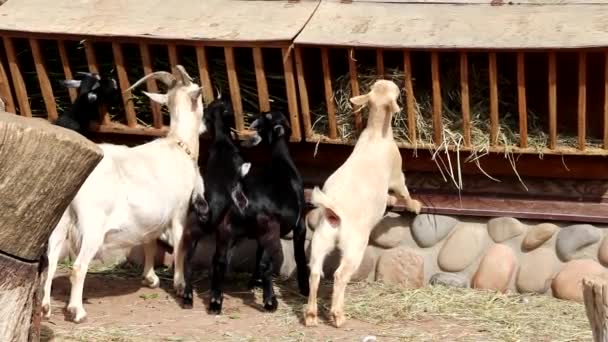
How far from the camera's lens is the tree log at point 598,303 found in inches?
156

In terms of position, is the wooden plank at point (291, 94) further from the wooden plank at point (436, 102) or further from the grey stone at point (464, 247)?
the grey stone at point (464, 247)

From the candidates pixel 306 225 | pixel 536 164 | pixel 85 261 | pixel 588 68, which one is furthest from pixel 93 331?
pixel 588 68

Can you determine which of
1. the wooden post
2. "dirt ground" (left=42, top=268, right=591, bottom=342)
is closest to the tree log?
the wooden post

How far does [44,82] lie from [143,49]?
0.82 m

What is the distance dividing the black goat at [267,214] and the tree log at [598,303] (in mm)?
3120

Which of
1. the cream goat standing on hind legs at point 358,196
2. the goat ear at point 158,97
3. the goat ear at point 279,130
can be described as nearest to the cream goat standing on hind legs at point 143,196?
the goat ear at point 158,97

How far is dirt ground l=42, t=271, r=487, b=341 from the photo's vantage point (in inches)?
256

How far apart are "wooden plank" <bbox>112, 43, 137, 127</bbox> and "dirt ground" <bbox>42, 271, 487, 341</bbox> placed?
1.19 m

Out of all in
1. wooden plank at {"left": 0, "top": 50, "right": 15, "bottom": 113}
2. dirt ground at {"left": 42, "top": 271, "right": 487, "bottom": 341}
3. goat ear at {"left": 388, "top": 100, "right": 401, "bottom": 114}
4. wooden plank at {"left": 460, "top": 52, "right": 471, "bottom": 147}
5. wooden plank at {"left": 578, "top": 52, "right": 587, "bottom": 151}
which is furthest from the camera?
wooden plank at {"left": 0, "top": 50, "right": 15, "bottom": 113}

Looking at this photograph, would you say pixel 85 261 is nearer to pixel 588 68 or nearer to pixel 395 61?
pixel 395 61

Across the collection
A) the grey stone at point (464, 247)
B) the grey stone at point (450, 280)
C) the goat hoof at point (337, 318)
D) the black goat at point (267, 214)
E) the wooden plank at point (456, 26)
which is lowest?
the grey stone at point (450, 280)

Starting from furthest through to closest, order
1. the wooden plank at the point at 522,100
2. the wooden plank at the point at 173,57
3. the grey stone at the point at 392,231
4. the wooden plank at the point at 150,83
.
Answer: the grey stone at the point at 392,231, the wooden plank at the point at 150,83, the wooden plank at the point at 173,57, the wooden plank at the point at 522,100

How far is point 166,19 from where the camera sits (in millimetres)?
7691

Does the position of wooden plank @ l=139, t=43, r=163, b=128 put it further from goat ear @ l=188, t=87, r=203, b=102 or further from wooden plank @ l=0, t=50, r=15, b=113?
wooden plank @ l=0, t=50, r=15, b=113
